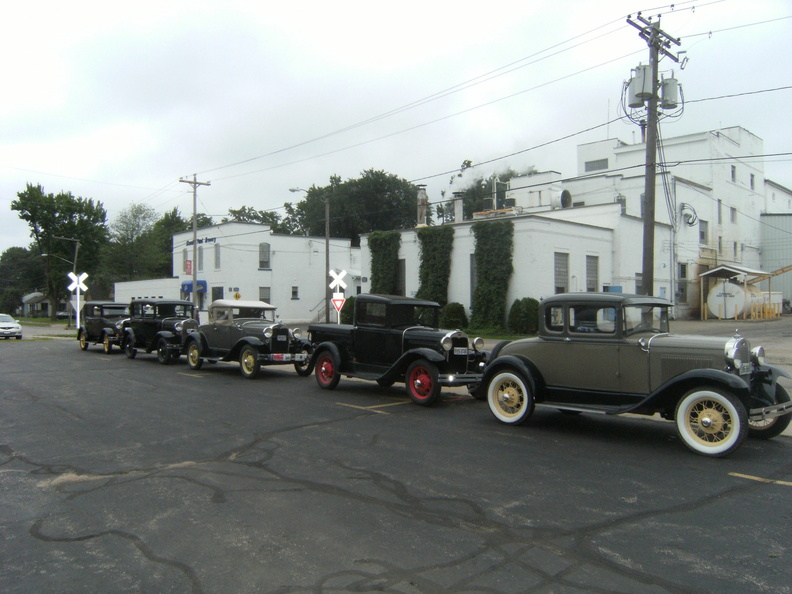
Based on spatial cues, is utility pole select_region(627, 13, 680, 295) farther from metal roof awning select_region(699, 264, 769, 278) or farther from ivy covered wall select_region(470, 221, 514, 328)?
metal roof awning select_region(699, 264, 769, 278)

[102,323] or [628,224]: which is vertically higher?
[628,224]

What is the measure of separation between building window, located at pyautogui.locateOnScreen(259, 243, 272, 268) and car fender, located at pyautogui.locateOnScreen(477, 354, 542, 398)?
3829 cm

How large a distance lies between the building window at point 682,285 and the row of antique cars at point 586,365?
31405 millimetres

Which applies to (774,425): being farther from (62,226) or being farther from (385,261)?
(62,226)

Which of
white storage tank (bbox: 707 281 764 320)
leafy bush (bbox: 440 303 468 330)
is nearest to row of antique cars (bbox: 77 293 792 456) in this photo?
leafy bush (bbox: 440 303 468 330)

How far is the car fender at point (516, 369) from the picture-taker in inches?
336

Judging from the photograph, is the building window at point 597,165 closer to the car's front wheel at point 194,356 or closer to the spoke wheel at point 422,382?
the car's front wheel at point 194,356

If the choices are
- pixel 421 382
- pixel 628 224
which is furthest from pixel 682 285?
pixel 421 382

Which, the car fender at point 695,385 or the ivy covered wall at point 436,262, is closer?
the car fender at point 695,385

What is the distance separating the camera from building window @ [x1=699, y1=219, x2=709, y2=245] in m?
41.6

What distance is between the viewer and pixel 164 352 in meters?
18.2

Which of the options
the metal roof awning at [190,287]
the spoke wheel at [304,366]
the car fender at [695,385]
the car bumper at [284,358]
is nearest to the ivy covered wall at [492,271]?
the spoke wheel at [304,366]

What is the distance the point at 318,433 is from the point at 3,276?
134600 millimetres

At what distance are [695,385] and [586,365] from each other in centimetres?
143
